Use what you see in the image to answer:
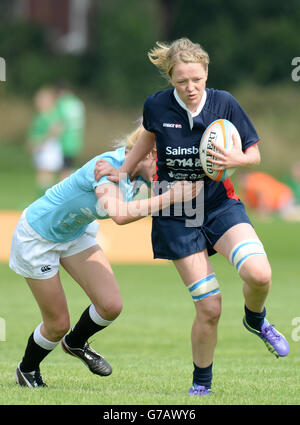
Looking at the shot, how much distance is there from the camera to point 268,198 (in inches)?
767

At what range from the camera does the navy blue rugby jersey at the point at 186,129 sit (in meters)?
5.60

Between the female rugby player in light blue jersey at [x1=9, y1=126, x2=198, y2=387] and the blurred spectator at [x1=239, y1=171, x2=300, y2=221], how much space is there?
1335 cm

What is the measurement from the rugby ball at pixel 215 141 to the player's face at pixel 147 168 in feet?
1.72

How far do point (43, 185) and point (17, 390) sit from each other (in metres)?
11.4

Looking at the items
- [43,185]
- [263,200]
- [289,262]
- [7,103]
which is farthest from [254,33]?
[289,262]

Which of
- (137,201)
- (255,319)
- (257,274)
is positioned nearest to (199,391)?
(255,319)

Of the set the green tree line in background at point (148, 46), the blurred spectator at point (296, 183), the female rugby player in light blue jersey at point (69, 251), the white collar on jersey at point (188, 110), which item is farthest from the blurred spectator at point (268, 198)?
the green tree line in background at point (148, 46)

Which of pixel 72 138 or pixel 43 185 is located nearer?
pixel 43 185

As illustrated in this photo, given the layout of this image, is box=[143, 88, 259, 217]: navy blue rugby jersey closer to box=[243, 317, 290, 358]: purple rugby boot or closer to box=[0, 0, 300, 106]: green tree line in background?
box=[243, 317, 290, 358]: purple rugby boot

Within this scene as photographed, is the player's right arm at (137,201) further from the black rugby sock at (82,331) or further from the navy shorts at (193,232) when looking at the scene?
the black rugby sock at (82,331)

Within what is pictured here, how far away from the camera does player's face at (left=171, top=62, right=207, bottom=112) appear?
5441 millimetres

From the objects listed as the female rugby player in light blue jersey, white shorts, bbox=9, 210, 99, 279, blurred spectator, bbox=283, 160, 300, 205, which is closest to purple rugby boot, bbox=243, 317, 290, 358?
the female rugby player in light blue jersey
